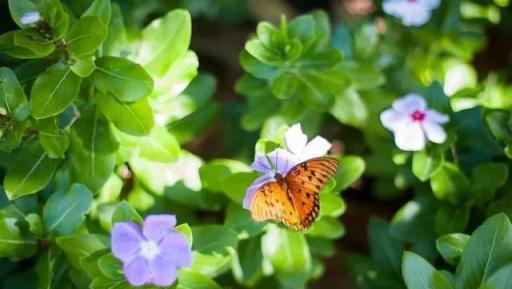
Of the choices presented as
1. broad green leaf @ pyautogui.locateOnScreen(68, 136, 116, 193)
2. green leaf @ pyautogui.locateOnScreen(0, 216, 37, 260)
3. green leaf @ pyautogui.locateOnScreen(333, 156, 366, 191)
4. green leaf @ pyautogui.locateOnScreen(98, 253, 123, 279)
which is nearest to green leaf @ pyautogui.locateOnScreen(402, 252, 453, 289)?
green leaf @ pyautogui.locateOnScreen(333, 156, 366, 191)

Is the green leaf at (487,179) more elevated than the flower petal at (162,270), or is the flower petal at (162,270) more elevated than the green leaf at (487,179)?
the flower petal at (162,270)

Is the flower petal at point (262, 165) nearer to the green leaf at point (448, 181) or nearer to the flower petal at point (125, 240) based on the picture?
the flower petal at point (125, 240)

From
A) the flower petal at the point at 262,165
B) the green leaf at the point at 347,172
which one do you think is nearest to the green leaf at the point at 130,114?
the flower petal at the point at 262,165

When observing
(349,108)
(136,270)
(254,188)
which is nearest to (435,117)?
(349,108)

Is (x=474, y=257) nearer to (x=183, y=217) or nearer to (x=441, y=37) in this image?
(x=183, y=217)

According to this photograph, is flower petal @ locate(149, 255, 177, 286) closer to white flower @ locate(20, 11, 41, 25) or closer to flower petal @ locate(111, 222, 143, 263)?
flower petal @ locate(111, 222, 143, 263)

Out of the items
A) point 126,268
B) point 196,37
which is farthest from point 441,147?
point 196,37
